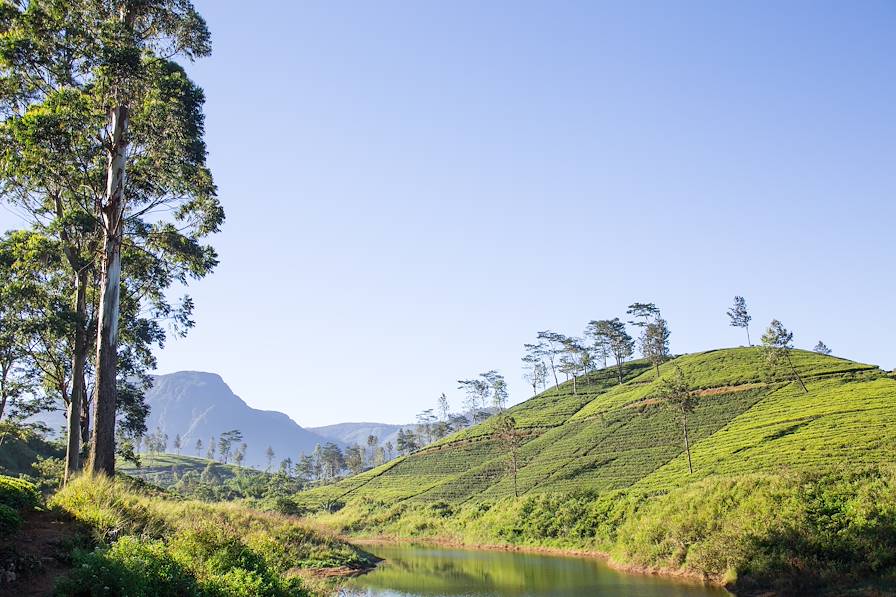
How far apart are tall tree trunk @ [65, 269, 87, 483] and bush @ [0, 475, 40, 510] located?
525cm

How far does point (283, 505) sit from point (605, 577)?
203 feet

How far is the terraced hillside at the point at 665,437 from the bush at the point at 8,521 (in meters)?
56.2

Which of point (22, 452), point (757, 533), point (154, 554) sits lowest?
point (757, 533)

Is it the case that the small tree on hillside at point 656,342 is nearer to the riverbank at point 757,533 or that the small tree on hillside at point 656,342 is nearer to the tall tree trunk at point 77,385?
the riverbank at point 757,533

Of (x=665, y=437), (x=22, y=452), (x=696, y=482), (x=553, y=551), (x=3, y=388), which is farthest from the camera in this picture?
(x=665, y=437)

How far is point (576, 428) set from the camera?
110062 millimetres

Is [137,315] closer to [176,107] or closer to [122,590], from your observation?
[176,107]

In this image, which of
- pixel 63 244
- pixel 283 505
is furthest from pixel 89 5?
pixel 283 505

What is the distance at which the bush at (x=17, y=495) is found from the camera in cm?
1430

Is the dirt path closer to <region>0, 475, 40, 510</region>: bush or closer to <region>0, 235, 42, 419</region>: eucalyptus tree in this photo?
<region>0, 475, 40, 510</region>: bush

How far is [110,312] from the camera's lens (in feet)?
66.8

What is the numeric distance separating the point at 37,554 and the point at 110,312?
9.81 metres

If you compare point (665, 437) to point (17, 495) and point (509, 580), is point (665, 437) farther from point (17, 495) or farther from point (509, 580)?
point (17, 495)

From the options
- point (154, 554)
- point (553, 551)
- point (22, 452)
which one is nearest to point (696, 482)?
point (553, 551)
